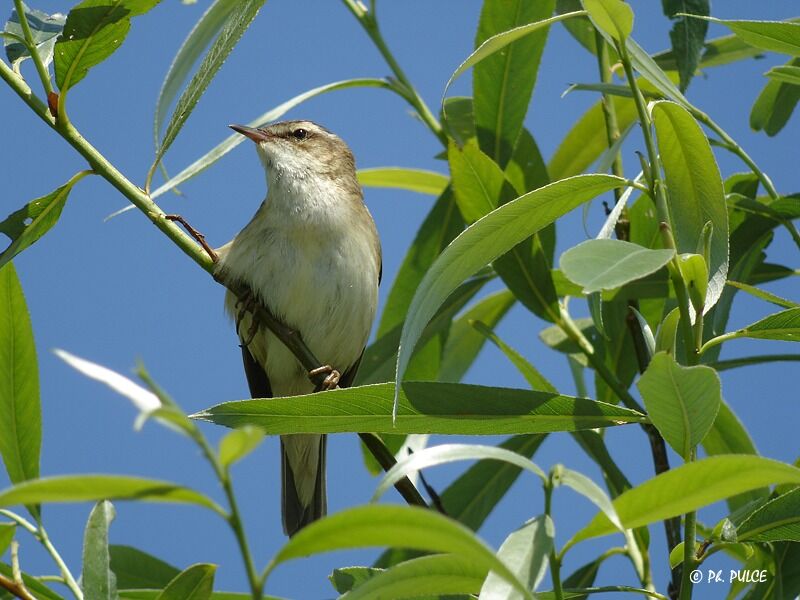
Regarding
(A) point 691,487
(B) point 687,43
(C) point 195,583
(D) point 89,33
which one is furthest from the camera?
(B) point 687,43

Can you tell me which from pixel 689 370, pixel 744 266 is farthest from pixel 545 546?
pixel 744 266

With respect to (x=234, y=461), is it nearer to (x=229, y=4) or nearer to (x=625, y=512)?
(x=625, y=512)

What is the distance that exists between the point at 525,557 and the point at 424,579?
15 cm

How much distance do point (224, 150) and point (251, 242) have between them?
1.27m

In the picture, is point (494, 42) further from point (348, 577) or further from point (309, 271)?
point (309, 271)

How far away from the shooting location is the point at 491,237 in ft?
6.01

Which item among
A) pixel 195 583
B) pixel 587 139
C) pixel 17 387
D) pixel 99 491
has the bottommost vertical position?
pixel 195 583

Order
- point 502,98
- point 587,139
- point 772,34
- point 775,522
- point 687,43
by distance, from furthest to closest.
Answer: point 587,139, point 502,98, point 687,43, point 772,34, point 775,522

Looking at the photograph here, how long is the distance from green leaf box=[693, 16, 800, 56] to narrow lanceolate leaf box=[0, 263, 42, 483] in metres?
1.64

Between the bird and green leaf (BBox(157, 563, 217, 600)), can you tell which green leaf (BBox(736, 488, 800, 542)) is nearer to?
green leaf (BBox(157, 563, 217, 600))

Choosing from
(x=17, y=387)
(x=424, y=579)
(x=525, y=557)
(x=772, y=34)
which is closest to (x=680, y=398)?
(x=525, y=557)

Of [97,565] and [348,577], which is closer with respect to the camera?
[97,565]

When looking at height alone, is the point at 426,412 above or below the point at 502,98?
below

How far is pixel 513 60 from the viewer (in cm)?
329
